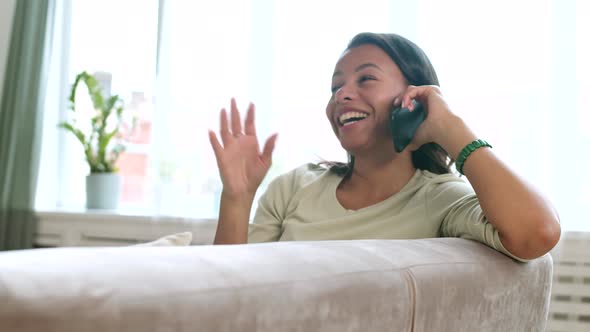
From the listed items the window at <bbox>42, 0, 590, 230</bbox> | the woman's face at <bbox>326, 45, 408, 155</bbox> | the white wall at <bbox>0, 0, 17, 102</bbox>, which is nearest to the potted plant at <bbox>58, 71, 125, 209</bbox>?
the window at <bbox>42, 0, 590, 230</bbox>

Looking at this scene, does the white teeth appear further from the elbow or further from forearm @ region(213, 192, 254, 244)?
the elbow

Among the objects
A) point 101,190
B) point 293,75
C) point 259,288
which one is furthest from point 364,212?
point 101,190

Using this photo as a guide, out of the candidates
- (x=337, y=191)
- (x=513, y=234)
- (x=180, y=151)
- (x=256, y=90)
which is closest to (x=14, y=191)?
(x=180, y=151)

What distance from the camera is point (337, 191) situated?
1505mm

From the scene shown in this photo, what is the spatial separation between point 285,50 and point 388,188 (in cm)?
130

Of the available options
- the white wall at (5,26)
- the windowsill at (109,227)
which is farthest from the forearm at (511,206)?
the white wall at (5,26)

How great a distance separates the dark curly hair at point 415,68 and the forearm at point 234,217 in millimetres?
397

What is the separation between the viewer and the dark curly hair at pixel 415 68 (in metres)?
1.46

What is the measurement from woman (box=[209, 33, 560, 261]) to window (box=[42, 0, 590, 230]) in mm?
602

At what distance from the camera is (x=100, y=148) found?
2.99 m

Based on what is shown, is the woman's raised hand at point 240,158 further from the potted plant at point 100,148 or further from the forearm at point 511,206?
the potted plant at point 100,148

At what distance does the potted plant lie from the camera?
2.98 metres

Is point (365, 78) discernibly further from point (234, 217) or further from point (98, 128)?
point (98, 128)

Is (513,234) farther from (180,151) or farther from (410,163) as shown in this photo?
(180,151)
